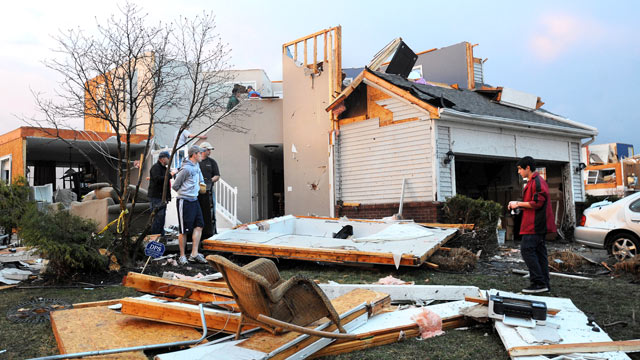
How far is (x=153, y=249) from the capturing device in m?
6.25

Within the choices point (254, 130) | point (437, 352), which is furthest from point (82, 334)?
point (254, 130)

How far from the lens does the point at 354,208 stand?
11961 mm

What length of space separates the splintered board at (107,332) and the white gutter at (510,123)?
27.4ft

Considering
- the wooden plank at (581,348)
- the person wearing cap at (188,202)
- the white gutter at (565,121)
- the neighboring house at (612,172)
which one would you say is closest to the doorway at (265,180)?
the person wearing cap at (188,202)

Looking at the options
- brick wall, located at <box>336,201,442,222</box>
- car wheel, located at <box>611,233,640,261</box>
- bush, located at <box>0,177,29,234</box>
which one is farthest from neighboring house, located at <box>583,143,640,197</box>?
bush, located at <box>0,177,29,234</box>

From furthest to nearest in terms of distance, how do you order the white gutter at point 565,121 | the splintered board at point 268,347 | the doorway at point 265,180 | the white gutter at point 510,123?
1. the doorway at point 265,180
2. the white gutter at point 565,121
3. the white gutter at point 510,123
4. the splintered board at point 268,347

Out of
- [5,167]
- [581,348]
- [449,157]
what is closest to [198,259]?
[581,348]

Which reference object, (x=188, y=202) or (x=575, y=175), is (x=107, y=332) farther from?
(x=575, y=175)

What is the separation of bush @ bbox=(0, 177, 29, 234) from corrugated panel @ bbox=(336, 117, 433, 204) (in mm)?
7479

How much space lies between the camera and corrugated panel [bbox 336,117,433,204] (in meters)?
10.6

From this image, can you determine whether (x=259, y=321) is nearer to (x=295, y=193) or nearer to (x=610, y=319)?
(x=610, y=319)

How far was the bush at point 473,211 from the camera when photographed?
870cm

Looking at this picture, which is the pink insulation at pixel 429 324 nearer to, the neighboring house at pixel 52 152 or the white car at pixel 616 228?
the white car at pixel 616 228

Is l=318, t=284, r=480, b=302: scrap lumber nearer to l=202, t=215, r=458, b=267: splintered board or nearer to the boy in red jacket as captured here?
the boy in red jacket
